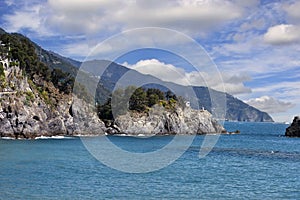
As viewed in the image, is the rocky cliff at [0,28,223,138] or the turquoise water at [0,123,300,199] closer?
the turquoise water at [0,123,300,199]

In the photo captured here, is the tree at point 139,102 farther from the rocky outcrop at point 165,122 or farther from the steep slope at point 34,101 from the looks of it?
the steep slope at point 34,101

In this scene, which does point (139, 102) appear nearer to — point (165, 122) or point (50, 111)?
point (165, 122)

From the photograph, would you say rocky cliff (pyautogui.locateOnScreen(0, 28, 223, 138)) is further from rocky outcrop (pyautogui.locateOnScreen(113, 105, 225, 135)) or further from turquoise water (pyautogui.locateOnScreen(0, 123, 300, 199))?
turquoise water (pyautogui.locateOnScreen(0, 123, 300, 199))

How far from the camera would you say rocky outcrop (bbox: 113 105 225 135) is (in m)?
135

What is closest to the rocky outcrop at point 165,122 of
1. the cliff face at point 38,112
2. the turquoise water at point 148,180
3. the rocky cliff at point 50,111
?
the rocky cliff at point 50,111

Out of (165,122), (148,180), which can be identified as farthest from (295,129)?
(148,180)

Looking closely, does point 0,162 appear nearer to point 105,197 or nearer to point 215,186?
point 105,197

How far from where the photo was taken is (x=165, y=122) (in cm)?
13912

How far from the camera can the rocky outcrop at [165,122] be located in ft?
442

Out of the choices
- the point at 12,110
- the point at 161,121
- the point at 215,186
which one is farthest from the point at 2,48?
the point at 215,186

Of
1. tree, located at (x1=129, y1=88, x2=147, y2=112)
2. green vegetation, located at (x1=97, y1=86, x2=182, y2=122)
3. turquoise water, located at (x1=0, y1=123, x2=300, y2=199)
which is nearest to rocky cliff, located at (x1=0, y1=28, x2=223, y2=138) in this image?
green vegetation, located at (x1=97, y1=86, x2=182, y2=122)

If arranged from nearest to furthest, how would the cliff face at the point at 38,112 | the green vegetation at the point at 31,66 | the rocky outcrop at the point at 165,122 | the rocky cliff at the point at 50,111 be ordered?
the cliff face at the point at 38,112 → the rocky cliff at the point at 50,111 → the green vegetation at the point at 31,66 → the rocky outcrop at the point at 165,122

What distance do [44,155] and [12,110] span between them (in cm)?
4026

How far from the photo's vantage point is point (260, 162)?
6012 cm
